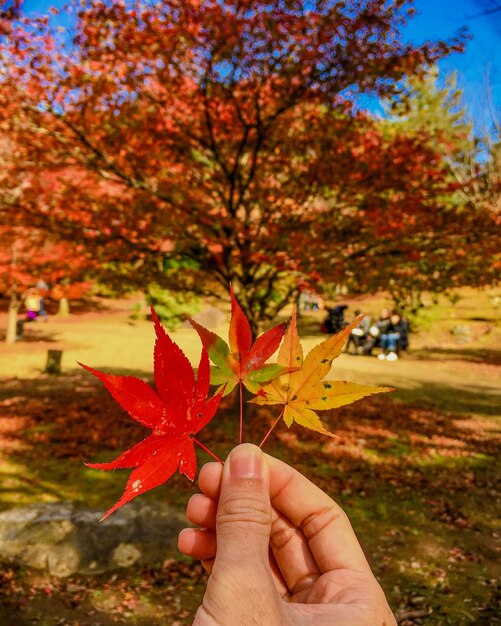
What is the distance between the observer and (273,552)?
1553mm

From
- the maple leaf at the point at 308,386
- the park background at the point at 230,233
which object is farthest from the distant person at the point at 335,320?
the maple leaf at the point at 308,386

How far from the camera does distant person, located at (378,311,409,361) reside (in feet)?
56.9

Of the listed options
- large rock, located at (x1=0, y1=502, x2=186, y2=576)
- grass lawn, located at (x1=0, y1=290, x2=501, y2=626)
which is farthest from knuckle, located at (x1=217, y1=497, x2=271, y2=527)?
large rock, located at (x1=0, y1=502, x2=186, y2=576)

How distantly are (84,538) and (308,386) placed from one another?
15.4ft

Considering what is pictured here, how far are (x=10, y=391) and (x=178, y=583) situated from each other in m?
8.30

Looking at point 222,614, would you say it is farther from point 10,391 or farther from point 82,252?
point 10,391

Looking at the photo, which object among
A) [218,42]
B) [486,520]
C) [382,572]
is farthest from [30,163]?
[486,520]

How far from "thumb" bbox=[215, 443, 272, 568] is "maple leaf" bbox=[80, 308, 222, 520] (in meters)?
0.29

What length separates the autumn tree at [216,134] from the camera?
222 inches

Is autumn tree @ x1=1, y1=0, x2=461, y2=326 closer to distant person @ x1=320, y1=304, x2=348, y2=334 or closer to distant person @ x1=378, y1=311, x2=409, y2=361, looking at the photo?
distant person @ x1=378, y1=311, x2=409, y2=361

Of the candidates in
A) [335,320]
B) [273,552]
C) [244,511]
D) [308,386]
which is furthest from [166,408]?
[335,320]

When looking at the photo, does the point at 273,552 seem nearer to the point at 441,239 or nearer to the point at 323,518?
the point at 323,518

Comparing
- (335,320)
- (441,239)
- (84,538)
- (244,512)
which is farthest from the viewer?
(335,320)

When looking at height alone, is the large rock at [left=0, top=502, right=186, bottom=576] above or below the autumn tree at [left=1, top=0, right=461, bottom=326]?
below
